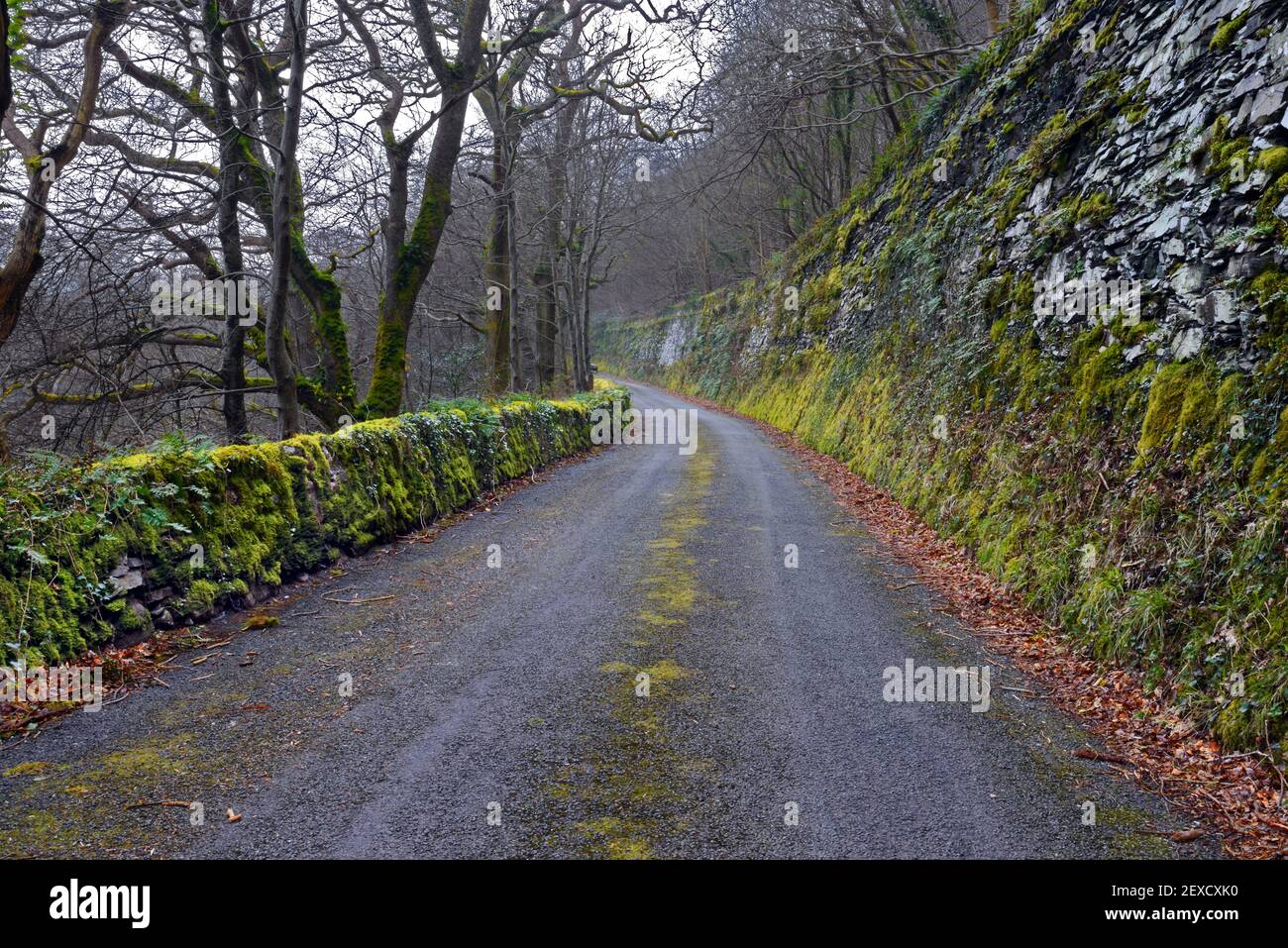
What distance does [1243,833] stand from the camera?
3.24 m

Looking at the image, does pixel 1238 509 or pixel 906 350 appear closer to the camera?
pixel 1238 509

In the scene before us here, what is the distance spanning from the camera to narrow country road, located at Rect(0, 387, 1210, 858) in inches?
A: 124

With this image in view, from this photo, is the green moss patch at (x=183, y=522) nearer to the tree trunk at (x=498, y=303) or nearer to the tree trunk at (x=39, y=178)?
the tree trunk at (x=39, y=178)

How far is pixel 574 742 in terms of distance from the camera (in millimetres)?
3963

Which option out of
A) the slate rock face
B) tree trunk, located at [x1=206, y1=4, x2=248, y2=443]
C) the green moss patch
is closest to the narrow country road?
the green moss patch

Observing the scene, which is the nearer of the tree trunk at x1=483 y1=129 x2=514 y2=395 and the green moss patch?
the green moss patch

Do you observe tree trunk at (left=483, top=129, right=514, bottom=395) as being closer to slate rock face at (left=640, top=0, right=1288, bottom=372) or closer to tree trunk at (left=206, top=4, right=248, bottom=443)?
tree trunk at (left=206, top=4, right=248, bottom=443)

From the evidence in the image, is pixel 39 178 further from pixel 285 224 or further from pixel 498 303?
pixel 498 303

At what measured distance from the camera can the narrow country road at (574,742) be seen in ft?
10.3

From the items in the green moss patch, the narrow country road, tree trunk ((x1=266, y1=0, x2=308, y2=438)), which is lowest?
the narrow country road

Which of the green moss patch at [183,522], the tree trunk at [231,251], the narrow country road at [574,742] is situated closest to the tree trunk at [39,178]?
the tree trunk at [231,251]
